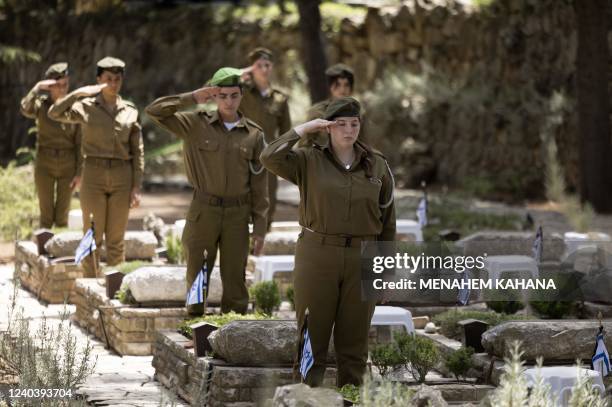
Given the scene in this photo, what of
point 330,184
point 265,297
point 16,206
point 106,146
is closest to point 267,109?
point 106,146

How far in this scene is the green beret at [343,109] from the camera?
8.04 meters

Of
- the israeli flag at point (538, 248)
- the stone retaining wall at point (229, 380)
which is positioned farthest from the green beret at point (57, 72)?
the stone retaining wall at point (229, 380)

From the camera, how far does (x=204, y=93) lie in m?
10.0

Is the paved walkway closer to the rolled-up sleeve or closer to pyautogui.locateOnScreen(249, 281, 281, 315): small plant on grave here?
pyautogui.locateOnScreen(249, 281, 281, 315): small plant on grave

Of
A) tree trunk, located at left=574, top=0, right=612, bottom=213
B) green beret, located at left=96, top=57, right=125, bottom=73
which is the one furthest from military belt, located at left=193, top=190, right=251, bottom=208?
tree trunk, located at left=574, top=0, right=612, bottom=213

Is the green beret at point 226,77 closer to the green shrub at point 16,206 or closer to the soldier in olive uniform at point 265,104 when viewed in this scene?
the soldier in olive uniform at point 265,104

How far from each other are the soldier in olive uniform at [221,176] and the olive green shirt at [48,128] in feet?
14.6

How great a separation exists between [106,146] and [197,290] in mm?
2856

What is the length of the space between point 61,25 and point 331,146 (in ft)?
81.5

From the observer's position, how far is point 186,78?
29.6 metres

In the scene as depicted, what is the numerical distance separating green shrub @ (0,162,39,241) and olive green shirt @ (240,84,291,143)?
3.77 m

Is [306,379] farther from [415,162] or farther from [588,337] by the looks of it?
[415,162]

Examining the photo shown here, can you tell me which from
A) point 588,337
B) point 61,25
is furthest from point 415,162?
point 588,337

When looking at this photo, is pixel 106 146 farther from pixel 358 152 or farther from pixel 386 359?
pixel 358 152
